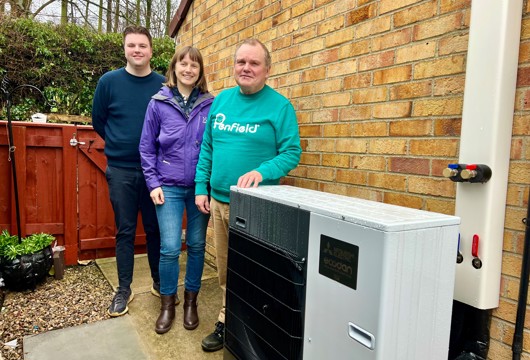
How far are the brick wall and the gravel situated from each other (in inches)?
78.0

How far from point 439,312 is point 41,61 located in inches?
313

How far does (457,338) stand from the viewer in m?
1.75

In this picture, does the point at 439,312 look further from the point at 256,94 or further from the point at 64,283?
the point at 64,283

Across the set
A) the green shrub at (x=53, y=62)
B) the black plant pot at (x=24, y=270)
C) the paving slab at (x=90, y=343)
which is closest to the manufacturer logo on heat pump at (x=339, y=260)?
the paving slab at (x=90, y=343)

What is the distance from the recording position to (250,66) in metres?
2.27

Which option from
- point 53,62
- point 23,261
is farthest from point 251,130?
point 53,62

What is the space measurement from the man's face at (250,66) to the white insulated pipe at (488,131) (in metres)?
1.10

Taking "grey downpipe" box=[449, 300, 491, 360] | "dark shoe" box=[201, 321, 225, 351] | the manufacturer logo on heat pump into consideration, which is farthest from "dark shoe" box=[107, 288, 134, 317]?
"grey downpipe" box=[449, 300, 491, 360]

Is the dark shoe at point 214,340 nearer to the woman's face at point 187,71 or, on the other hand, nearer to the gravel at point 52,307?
the gravel at point 52,307

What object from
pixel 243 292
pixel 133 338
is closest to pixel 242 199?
pixel 243 292

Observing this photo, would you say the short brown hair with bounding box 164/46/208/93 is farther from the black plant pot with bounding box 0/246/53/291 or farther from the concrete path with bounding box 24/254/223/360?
the black plant pot with bounding box 0/246/53/291

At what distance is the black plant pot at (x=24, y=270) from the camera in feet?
11.2

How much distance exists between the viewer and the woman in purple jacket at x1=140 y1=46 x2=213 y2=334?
2.63 meters

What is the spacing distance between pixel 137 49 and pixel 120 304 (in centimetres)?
191
